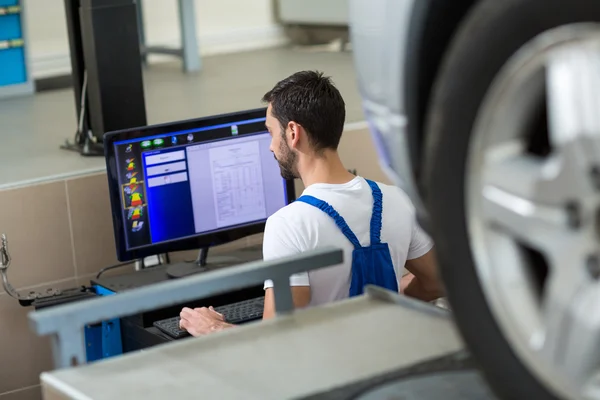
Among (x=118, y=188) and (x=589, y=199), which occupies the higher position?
(x=589, y=199)

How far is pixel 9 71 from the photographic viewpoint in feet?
22.5

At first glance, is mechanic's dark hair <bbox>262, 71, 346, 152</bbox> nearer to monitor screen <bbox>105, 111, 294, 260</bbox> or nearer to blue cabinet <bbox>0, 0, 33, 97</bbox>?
monitor screen <bbox>105, 111, 294, 260</bbox>

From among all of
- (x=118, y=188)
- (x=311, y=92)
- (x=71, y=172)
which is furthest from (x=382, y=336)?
(x=71, y=172)

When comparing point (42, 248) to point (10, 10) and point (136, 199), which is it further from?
point (10, 10)

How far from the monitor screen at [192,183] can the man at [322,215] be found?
564 mm

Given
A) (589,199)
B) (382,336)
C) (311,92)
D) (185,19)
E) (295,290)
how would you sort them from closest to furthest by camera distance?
(589,199), (382,336), (295,290), (311,92), (185,19)

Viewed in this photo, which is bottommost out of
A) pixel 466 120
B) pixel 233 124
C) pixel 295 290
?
pixel 295 290

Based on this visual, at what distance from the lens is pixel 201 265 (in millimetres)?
4141

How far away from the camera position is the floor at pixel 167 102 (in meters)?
4.71

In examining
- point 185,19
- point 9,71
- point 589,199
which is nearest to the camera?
point 589,199

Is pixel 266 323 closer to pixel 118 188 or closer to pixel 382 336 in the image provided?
pixel 382 336

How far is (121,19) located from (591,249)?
3519 mm

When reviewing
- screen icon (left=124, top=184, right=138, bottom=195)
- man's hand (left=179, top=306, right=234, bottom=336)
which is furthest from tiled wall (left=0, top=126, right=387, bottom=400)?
man's hand (left=179, top=306, right=234, bottom=336)

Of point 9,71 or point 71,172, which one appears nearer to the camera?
point 71,172
